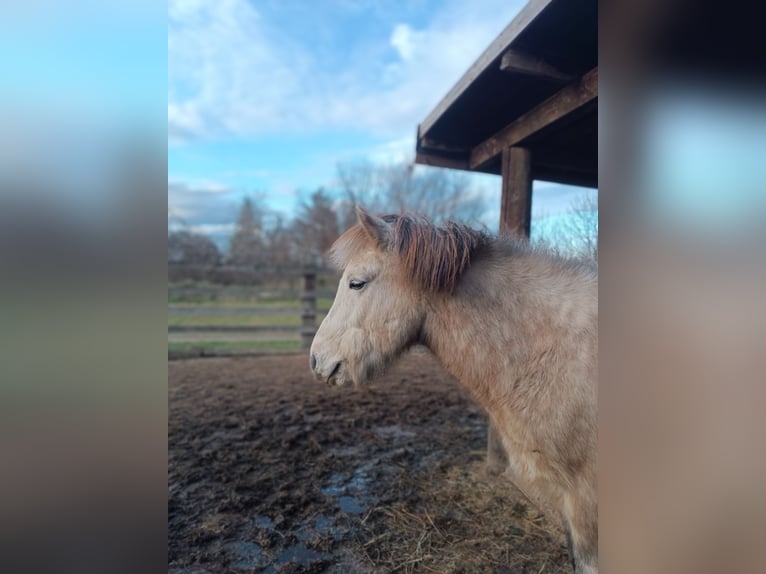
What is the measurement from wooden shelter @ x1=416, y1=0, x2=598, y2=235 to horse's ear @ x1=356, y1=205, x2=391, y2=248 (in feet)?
3.02

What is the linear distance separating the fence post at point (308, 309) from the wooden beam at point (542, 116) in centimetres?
606

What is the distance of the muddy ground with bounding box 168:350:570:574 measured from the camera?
7.64 ft

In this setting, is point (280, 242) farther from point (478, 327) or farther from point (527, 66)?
point (478, 327)

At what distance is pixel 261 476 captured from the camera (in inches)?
126

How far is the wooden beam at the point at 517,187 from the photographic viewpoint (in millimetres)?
3150

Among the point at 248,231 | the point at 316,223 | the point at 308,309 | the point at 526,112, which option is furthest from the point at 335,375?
the point at 248,231

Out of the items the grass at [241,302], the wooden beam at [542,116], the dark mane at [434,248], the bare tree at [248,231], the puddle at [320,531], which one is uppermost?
the bare tree at [248,231]

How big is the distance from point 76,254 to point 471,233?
168 cm

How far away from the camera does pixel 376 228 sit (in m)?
2.05

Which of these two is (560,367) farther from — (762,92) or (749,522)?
(762,92)

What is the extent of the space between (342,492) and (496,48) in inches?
128

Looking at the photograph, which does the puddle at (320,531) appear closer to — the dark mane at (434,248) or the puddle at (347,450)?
the puddle at (347,450)

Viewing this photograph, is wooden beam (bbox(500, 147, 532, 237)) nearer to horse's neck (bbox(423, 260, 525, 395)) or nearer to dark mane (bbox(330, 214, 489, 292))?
dark mane (bbox(330, 214, 489, 292))

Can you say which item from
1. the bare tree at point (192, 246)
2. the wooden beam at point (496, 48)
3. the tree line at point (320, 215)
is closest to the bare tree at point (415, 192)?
the tree line at point (320, 215)
